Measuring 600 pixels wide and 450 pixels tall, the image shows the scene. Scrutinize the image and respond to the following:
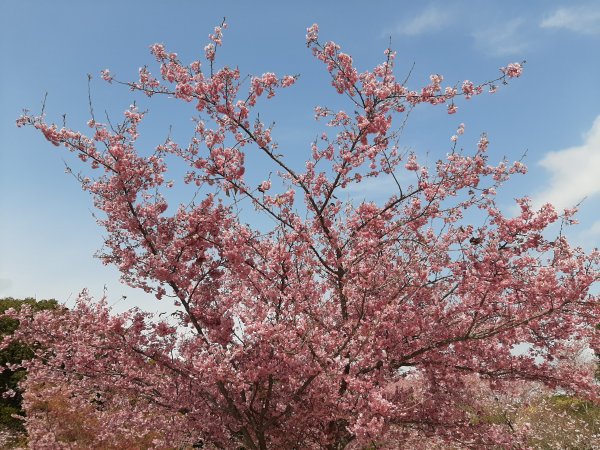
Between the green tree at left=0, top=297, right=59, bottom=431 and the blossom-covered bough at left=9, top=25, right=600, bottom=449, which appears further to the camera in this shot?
the green tree at left=0, top=297, right=59, bottom=431

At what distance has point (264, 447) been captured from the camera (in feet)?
23.1

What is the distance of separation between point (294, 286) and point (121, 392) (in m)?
3.32

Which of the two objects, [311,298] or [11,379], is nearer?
[311,298]

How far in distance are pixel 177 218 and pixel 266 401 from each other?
9.75ft

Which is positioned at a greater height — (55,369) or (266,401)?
(55,369)

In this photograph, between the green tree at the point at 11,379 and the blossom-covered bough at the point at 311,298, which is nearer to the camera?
the blossom-covered bough at the point at 311,298

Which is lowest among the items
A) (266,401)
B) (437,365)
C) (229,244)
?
(266,401)

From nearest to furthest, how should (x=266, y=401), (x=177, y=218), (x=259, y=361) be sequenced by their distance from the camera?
(x=259, y=361), (x=266, y=401), (x=177, y=218)

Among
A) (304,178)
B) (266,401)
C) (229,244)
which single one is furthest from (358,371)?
(304,178)

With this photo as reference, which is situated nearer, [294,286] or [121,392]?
[294,286]

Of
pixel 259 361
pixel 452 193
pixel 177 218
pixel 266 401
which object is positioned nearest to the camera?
pixel 259 361

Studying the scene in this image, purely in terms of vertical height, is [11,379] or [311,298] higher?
[11,379]

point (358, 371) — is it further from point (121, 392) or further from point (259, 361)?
point (121, 392)

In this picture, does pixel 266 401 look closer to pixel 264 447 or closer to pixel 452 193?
pixel 264 447
